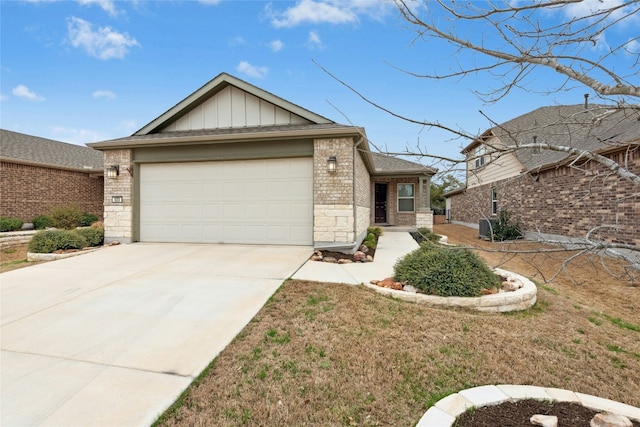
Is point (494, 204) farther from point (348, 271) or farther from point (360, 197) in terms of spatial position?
point (348, 271)

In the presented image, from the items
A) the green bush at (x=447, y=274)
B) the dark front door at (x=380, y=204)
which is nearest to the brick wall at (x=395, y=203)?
the dark front door at (x=380, y=204)

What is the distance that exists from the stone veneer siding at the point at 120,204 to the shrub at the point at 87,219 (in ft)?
20.9

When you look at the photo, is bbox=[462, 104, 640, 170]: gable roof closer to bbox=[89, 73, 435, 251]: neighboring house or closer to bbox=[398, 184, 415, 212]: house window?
bbox=[89, 73, 435, 251]: neighboring house

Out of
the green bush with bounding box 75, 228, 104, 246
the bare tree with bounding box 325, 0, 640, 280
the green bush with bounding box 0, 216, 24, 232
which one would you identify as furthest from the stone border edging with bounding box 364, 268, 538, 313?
the green bush with bounding box 0, 216, 24, 232

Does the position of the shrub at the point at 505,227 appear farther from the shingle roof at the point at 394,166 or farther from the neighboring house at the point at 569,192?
the shingle roof at the point at 394,166

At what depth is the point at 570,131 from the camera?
7.03ft

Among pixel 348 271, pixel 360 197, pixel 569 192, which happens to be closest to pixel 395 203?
pixel 360 197

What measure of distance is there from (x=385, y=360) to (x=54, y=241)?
31.3 feet

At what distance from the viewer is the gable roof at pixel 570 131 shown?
1.71 m

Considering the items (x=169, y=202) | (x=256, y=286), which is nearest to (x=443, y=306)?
(x=256, y=286)

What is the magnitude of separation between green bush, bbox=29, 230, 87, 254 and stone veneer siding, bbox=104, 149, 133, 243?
826 mm

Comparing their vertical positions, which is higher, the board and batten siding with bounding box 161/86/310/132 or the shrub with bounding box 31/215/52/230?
the board and batten siding with bounding box 161/86/310/132

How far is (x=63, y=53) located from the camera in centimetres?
1153

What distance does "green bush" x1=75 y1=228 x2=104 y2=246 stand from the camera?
29.6ft
